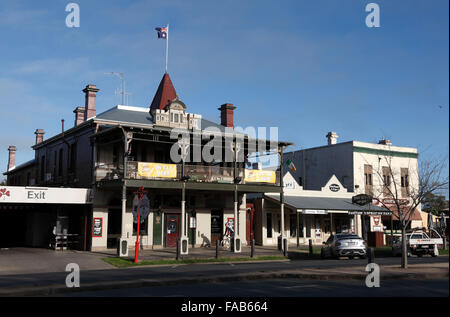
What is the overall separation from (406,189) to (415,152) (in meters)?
3.86

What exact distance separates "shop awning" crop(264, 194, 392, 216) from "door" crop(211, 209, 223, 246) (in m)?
3.92

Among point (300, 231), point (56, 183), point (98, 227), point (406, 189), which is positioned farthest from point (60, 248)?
point (406, 189)

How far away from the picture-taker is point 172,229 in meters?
30.4

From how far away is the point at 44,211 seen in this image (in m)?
32.9

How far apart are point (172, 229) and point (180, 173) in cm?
434

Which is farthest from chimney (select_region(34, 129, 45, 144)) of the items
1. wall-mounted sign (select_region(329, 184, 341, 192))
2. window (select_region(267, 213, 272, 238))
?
wall-mounted sign (select_region(329, 184, 341, 192))

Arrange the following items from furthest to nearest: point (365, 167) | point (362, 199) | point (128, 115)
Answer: point (365, 167) → point (128, 115) → point (362, 199)

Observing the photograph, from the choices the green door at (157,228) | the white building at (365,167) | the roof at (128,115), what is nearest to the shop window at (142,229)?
the green door at (157,228)

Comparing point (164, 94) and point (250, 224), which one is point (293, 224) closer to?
point (250, 224)

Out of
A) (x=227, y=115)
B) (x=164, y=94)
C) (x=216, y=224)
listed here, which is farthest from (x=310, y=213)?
(x=164, y=94)

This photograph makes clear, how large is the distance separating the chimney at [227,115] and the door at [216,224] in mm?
6670

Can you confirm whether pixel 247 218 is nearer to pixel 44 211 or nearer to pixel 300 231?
pixel 300 231

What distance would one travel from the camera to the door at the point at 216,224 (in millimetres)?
32094

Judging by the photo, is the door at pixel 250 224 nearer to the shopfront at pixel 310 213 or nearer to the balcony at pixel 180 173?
the shopfront at pixel 310 213
